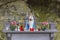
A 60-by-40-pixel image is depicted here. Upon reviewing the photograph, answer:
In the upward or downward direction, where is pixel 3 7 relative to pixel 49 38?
upward

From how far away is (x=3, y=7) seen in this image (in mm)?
4906

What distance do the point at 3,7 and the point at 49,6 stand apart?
3.69 ft

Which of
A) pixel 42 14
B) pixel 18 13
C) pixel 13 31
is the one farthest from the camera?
pixel 42 14

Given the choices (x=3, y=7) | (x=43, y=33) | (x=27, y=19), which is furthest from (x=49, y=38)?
(x=3, y=7)

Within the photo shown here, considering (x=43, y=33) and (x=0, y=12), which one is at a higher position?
(x=0, y=12)

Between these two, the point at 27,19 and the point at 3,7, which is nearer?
the point at 27,19

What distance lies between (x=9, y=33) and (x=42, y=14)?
172 cm

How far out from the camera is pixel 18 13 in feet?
15.7

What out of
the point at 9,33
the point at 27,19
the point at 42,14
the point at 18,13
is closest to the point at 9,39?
the point at 9,33

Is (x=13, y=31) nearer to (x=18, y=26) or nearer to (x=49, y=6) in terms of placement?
(x=18, y=26)

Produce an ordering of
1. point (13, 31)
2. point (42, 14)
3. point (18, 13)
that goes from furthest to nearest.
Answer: point (42, 14), point (18, 13), point (13, 31)

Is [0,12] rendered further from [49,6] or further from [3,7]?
[49,6]

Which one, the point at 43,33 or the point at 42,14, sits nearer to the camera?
the point at 43,33

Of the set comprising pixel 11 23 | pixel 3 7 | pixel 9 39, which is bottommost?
pixel 9 39
